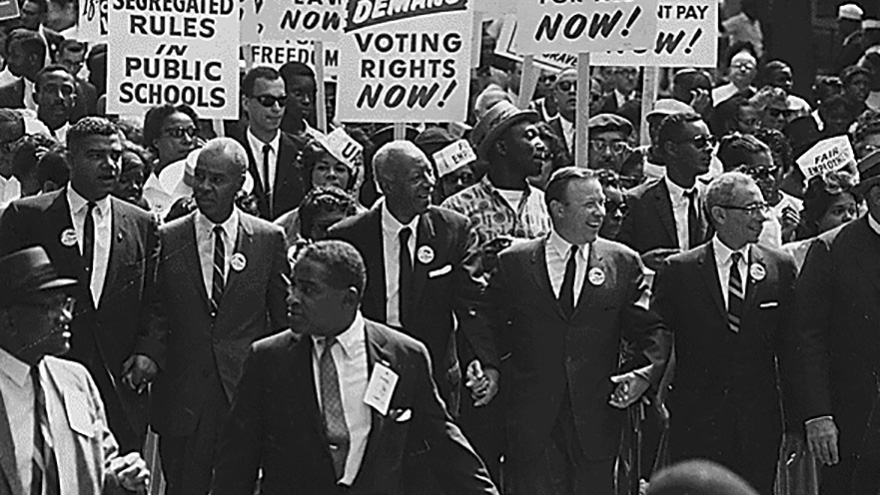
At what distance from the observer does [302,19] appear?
15312mm

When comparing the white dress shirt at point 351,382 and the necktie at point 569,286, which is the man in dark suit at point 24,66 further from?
the white dress shirt at point 351,382

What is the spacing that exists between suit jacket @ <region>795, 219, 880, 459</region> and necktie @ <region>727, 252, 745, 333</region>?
29 cm

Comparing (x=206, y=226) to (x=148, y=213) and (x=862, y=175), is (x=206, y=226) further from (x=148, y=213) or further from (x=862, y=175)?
(x=862, y=175)

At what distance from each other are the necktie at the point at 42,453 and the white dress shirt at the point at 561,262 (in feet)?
13.0

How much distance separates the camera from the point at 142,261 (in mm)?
11578

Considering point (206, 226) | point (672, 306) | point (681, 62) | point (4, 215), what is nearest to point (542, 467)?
point (672, 306)

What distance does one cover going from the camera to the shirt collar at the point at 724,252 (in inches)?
450

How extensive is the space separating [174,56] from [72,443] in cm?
666

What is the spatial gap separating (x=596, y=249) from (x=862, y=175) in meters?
1.51

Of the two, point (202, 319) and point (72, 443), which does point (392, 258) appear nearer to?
point (202, 319)

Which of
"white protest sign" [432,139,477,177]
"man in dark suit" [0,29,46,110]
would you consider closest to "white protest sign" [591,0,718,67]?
"white protest sign" [432,139,477,177]

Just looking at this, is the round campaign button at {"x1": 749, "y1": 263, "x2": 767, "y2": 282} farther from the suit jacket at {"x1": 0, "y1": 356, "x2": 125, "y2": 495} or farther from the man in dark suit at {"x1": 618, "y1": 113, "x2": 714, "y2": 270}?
the suit jacket at {"x1": 0, "y1": 356, "x2": 125, "y2": 495}

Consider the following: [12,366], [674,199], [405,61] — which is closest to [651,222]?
[674,199]

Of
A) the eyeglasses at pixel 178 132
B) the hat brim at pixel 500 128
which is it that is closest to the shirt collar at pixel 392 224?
the hat brim at pixel 500 128
